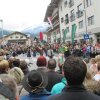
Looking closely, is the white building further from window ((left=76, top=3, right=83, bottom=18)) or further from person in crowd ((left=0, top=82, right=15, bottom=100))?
person in crowd ((left=0, top=82, right=15, bottom=100))

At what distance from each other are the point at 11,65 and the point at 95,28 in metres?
35.2

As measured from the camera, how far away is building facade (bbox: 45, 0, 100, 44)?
43.6m

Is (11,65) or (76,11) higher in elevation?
(76,11)

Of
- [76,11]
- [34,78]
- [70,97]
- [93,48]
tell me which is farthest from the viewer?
[76,11]

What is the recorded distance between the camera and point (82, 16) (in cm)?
5009

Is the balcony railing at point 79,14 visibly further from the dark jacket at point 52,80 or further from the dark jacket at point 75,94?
the dark jacket at point 75,94

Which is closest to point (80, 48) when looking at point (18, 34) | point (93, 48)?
point (93, 48)

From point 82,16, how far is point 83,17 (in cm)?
69

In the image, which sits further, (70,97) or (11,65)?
(11,65)

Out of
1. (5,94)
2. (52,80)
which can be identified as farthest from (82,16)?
(5,94)

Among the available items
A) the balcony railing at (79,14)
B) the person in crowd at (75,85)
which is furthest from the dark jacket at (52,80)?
the balcony railing at (79,14)

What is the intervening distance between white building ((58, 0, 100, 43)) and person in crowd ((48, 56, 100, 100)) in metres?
39.6

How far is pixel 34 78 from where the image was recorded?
437 cm

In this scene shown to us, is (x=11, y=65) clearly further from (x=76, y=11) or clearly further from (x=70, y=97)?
(x=76, y=11)
